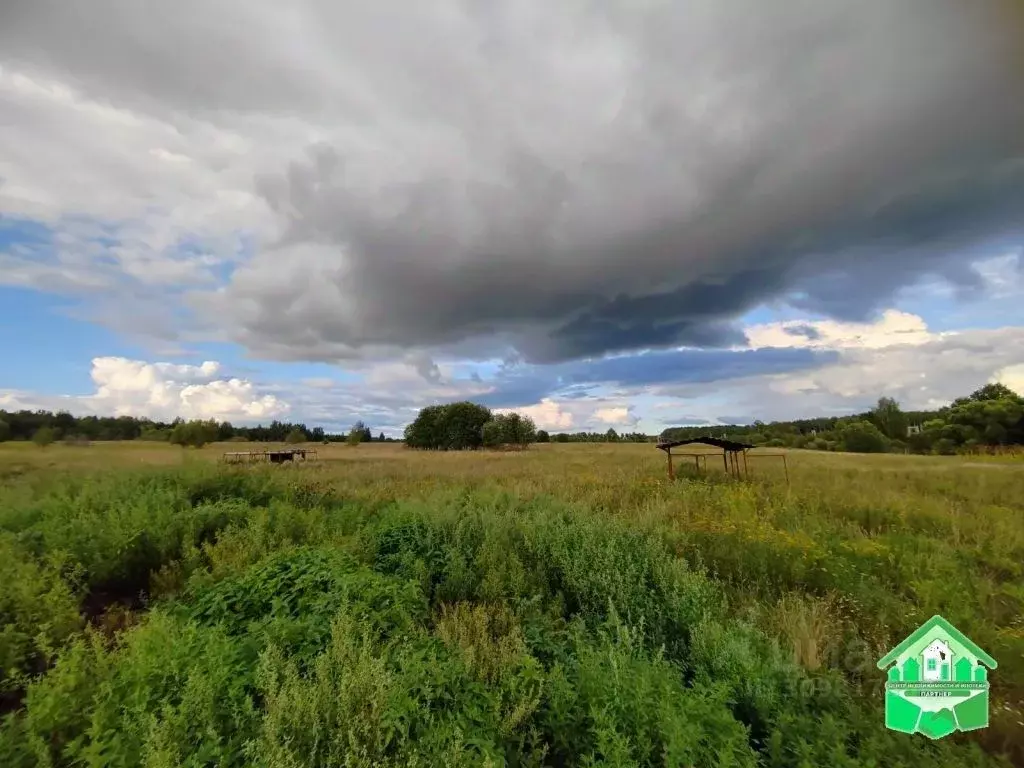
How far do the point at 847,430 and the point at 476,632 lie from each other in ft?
221

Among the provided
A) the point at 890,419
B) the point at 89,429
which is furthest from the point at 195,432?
the point at 890,419

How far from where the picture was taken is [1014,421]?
39156 millimetres

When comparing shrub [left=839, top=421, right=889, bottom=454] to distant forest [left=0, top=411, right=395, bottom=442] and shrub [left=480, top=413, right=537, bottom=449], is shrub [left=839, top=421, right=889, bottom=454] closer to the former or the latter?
shrub [left=480, top=413, right=537, bottom=449]

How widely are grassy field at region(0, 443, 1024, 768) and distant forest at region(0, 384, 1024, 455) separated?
1290cm

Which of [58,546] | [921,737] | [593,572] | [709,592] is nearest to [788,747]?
[921,737]

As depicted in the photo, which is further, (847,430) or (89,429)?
(847,430)

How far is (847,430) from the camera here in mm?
57844

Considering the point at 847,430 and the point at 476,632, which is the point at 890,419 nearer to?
the point at 847,430

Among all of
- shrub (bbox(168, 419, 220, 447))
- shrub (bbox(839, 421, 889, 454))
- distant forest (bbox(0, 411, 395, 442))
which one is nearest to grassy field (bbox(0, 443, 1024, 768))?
distant forest (bbox(0, 411, 395, 442))

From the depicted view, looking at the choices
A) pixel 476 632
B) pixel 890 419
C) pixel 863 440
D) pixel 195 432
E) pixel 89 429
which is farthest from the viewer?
pixel 890 419

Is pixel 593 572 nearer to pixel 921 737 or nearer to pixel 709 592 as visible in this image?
pixel 709 592

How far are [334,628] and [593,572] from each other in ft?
10.9

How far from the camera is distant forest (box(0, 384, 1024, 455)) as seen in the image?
72.9ft

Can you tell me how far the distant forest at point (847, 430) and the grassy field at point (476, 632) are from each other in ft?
42.3
